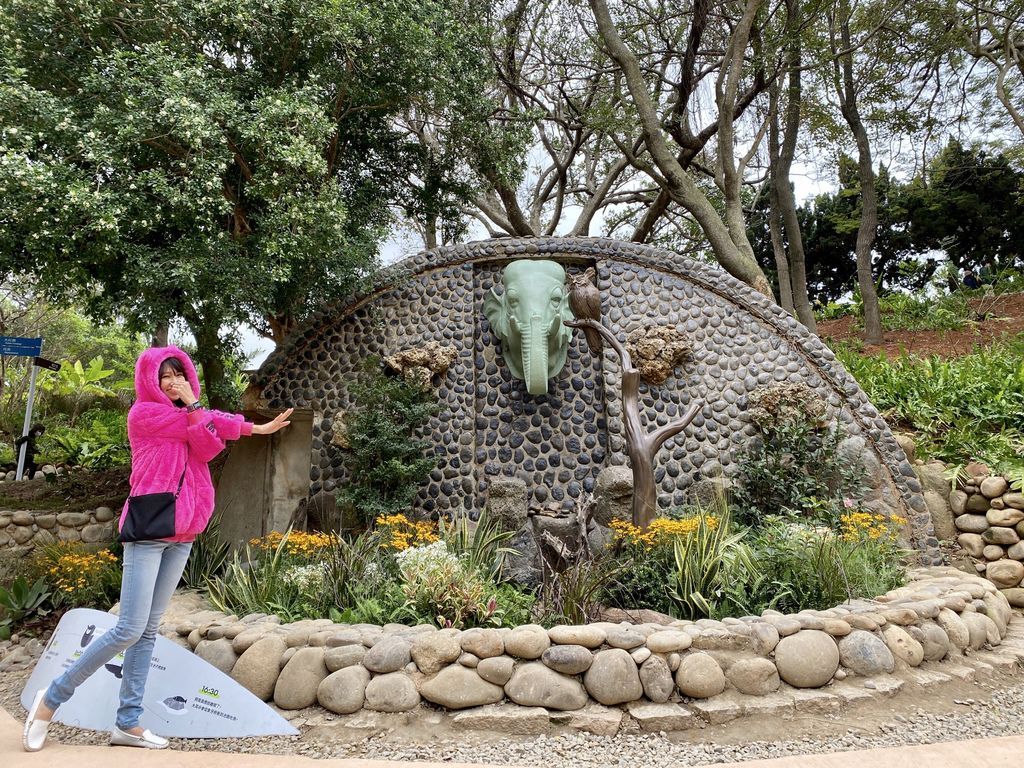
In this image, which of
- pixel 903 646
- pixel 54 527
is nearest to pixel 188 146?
pixel 54 527

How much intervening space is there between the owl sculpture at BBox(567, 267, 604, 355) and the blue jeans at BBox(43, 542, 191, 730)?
474 cm

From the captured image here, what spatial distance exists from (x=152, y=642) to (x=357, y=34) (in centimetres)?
570

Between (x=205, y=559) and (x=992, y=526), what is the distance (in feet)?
24.7

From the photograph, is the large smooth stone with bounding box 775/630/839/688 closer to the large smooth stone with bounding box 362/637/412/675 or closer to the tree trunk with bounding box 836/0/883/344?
the large smooth stone with bounding box 362/637/412/675

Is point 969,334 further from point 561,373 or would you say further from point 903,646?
point 903,646

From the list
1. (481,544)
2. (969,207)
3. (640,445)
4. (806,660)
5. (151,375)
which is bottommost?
(806,660)

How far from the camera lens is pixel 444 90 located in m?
7.39

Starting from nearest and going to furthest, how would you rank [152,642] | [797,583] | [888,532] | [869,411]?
[152,642], [797,583], [888,532], [869,411]

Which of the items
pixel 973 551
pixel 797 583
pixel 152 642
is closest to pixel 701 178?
pixel 973 551

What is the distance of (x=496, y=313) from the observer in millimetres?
7660

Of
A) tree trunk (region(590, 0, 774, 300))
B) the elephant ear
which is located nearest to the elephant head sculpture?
the elephant ear

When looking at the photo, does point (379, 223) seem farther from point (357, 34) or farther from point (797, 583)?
point (797, 583)

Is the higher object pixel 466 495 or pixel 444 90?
pixel 444 90

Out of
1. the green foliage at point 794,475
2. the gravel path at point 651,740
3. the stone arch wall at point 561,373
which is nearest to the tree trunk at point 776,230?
the stone arch wall at point 561,373
